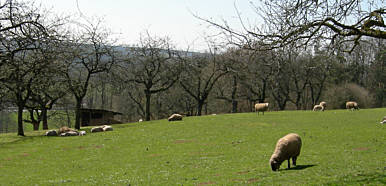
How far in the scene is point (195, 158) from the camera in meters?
17.5

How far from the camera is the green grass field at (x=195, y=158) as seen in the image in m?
11.9

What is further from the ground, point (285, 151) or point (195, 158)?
point (285, 151)

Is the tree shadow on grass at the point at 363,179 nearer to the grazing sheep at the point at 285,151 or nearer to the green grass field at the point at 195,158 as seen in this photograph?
the green grass field at the point at 195,158

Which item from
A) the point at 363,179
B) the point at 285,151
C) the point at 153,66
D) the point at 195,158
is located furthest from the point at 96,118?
the point at 363,179

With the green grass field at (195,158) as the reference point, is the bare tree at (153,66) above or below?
above

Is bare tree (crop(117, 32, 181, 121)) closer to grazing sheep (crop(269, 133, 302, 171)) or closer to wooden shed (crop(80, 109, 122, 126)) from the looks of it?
wooden shed (crop(80, 109, 122, 126))

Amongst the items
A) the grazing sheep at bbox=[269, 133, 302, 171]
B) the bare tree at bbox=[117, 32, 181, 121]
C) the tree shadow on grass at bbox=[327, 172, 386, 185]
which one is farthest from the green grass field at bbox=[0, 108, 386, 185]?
the bare tree at bbox=[117, 32, 181, 121]

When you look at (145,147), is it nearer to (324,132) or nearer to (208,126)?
(208,126)

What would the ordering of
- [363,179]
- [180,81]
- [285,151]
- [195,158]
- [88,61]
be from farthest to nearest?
[180,81] < [88,61] < [195,158] < [285,151] < [363,179]

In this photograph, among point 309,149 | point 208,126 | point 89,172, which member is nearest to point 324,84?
point 208,126

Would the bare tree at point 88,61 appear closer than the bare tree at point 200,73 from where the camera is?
Yes

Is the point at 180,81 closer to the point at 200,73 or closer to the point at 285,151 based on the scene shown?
the point at 200,73

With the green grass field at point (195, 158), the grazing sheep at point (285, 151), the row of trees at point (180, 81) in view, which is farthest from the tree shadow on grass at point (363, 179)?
the row of trees at point (180, 81)

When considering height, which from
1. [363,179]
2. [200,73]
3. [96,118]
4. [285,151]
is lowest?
[363,179]
